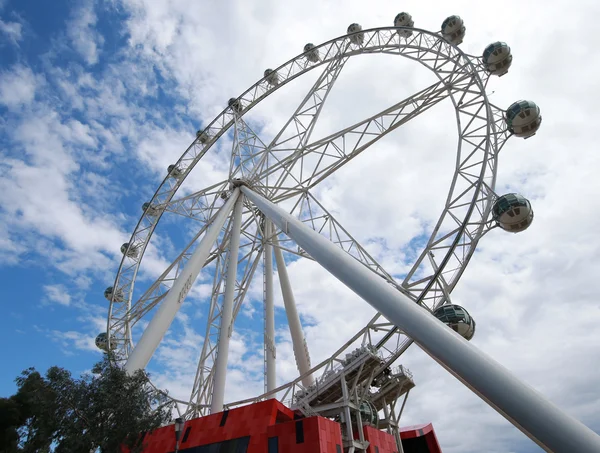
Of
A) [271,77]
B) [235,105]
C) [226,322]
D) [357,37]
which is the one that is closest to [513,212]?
[226,322]

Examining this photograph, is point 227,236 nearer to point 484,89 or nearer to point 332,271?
point 332,271

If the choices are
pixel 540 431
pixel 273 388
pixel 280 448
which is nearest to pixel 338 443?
pixel 280 448

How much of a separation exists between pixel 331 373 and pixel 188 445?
678 cm

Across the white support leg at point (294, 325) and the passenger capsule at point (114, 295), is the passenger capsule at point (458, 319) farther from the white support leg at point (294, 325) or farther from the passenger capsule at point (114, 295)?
the passenger capsule at point (114, 295)

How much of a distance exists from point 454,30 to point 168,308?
63.6 ft

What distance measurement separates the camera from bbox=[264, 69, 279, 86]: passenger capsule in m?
25.9

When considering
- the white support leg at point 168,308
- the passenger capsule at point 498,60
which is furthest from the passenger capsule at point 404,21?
the white support leg at point 168,308

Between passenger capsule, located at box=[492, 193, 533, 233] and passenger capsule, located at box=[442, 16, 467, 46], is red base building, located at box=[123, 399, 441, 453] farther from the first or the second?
passenger capsule, located at box=[442, 16, 467, 46]

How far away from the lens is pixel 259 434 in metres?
15.0

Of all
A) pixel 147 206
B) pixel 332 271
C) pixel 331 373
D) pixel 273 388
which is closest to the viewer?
pixel 332 271

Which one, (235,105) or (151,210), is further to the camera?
(151,210)

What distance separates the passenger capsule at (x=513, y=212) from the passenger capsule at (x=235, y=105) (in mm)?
17054

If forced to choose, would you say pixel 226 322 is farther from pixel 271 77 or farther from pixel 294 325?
pixel 271 77

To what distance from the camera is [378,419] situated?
20.1 metres
